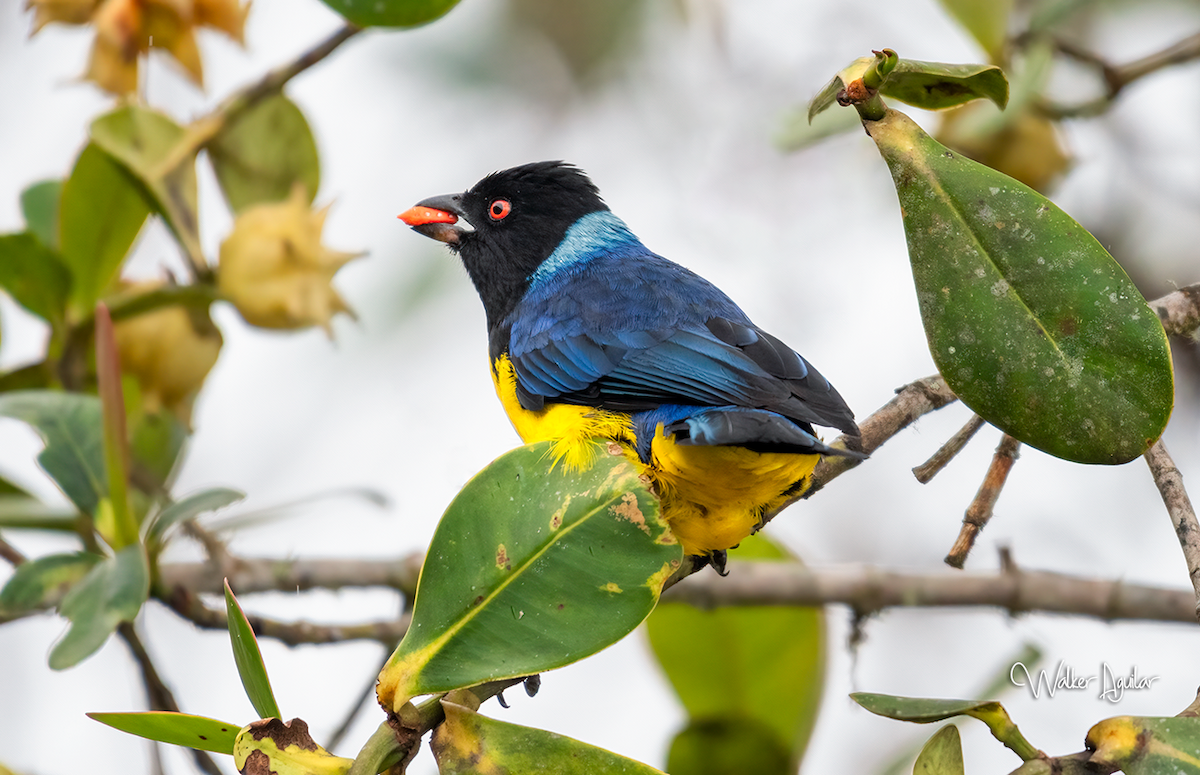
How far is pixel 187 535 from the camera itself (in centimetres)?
307

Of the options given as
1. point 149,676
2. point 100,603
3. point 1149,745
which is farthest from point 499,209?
point 1149,745

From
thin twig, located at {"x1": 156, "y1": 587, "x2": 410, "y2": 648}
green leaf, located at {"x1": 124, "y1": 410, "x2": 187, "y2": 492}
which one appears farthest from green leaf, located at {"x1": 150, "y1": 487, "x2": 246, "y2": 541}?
green leaf, located at {"x1": 124, "y1": 410, "x2": 187, "y2": 492}

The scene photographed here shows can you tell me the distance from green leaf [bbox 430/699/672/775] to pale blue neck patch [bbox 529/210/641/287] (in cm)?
217

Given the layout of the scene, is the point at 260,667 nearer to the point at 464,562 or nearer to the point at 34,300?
the point at 464,562

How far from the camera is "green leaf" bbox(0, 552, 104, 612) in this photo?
2.42m

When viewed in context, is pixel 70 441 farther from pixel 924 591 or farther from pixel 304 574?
pixel 924 591

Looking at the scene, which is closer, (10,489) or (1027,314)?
(1027,314)

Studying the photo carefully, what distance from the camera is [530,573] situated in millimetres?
1647

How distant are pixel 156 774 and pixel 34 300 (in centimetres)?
122

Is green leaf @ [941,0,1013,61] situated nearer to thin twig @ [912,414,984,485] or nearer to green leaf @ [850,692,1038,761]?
thin twig @ [912,414,984,485]

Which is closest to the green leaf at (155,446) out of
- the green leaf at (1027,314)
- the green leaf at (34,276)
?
the green leaf at (34,276)

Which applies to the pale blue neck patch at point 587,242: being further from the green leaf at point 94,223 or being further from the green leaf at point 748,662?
the green leaf at point 94,223

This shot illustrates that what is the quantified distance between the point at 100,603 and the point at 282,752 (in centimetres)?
85

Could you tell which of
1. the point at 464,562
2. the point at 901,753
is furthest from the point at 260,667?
the point at 901,753
